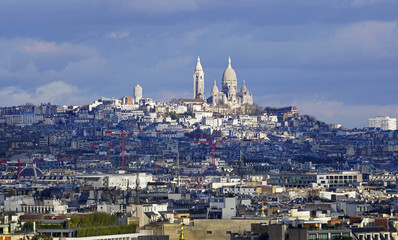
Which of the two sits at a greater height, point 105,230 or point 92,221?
point 92,221

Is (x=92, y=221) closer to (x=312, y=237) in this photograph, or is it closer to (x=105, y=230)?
(x=105, y=230)

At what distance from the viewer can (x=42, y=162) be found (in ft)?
544

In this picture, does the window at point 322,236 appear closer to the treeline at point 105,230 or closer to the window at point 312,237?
the window at point 312,237

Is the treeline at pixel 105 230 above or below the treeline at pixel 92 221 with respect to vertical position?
below

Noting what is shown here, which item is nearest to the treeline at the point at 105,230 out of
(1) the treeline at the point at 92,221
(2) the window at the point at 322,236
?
(1) the treeline at the point at 92,221

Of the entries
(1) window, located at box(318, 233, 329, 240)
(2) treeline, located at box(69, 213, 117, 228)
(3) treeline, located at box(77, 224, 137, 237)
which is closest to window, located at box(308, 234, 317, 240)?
(1) window, located at box(318, 233, 329, 240)

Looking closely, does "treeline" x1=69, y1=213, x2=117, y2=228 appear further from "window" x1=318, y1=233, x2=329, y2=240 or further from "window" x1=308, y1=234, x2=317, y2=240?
"window" x1=308, y1=234, x2=317, y2=240

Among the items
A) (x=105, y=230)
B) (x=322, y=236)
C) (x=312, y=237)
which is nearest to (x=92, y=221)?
(x=105, y=230)

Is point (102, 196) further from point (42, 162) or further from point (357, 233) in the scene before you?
point (42, 162)

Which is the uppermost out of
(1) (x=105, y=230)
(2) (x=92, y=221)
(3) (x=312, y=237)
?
(2) (x=92, y=221)

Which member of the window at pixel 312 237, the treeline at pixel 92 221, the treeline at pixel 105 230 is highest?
the treeline at pixel 92 221

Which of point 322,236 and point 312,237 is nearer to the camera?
point 312,237

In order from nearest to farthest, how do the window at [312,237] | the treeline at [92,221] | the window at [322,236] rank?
the window at [312,237] < the window at [322,236] < the treeline at [92,221]

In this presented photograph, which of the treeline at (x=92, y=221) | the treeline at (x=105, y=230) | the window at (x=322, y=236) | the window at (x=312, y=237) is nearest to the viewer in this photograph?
the window at (x=312, y=237)
